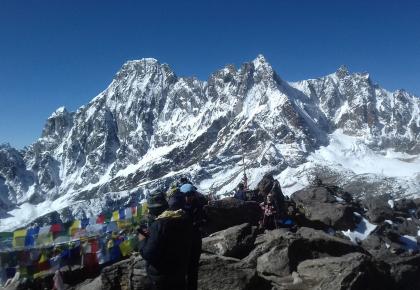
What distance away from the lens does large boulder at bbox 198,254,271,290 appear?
13195mm

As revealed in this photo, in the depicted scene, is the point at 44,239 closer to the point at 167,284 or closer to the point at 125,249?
the point at 125,249

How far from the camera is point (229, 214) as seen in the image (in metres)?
21.9

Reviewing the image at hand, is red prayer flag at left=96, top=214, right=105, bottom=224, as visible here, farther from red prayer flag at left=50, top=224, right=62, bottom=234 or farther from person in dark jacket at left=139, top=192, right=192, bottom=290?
person in dark jacket at left=139, top=192, right=192, bottom=290

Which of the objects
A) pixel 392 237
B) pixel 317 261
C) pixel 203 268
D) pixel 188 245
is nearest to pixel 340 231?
pixel 392 237

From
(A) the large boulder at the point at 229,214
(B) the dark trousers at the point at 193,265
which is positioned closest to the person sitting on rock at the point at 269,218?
(A) the large boulder at the point at 229,214

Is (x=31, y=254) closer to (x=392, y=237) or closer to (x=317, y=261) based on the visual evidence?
(x=317, y=261)

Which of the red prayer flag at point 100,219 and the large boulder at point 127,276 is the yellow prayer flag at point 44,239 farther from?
the large boulder at point 127,276

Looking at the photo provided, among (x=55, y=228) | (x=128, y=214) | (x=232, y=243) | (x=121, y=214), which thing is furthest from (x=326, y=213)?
(x=55, y=228)

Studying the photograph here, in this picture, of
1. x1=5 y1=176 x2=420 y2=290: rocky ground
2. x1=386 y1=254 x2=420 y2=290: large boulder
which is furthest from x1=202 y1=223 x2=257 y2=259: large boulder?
x1=386 y1=254 x2=420 y2=290: large boulder

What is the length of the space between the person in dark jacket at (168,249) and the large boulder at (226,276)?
11.2 ft

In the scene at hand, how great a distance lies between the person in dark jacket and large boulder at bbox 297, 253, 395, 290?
4600 millimetres

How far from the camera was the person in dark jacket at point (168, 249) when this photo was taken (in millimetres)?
9688

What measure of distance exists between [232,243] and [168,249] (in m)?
6.85

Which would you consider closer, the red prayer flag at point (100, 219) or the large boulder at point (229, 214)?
the large boulder at point (229, 214)
